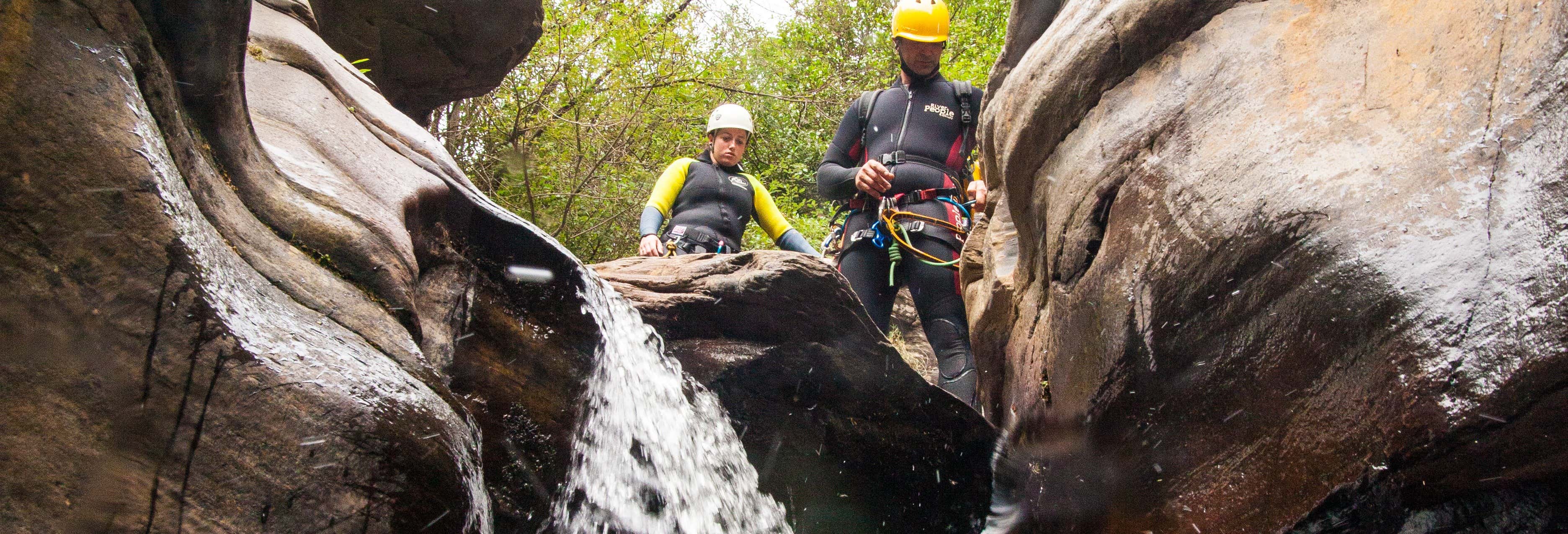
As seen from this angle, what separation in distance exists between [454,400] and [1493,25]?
2.38 m

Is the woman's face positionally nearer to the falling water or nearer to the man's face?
the man's face

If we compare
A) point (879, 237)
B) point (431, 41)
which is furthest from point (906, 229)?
point (431, 41)

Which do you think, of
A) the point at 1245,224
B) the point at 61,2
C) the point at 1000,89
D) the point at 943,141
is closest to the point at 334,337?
the point at 61,2

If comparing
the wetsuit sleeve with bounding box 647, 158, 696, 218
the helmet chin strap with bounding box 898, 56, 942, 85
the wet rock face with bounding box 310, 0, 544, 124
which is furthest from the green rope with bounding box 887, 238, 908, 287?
the wet rock face with bounding box 310, 0, 544, 124

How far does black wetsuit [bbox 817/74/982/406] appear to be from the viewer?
4.51 m

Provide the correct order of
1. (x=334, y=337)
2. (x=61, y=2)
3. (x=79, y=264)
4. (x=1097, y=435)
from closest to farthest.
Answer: (x=79, y=264) → (x=61, y=2) → (x=334, y=337) → (x=1097, y=435)

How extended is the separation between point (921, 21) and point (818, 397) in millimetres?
2246

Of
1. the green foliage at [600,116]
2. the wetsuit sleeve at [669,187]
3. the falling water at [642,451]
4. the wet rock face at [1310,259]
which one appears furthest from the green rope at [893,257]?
the green foliage at [600,116]

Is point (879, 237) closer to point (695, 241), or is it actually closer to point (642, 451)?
point (695, 241)

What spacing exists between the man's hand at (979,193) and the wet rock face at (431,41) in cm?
272

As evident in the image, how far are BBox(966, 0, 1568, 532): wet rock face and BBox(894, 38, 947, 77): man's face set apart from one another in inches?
63.7

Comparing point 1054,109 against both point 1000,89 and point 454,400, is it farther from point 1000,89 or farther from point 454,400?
point 454,400

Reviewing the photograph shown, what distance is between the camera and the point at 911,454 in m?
3.99

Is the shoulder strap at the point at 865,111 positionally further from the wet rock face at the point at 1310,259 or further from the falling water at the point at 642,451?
the falling water at the point at 642,451
